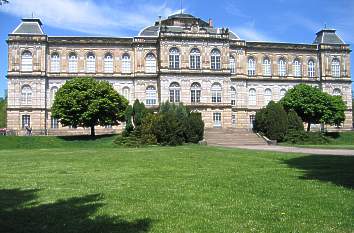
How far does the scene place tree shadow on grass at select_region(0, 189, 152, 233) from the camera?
388 inches

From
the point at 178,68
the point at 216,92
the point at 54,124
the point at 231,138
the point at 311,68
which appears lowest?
the point at 231,138

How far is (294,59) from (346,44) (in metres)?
10.4

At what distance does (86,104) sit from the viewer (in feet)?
198

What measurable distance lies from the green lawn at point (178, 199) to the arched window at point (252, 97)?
60.5 metres

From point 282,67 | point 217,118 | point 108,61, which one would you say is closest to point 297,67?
point 282,67

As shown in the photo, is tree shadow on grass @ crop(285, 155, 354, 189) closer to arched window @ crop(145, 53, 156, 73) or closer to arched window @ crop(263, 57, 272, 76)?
arched window @ crop(145, 53, 156, 73)

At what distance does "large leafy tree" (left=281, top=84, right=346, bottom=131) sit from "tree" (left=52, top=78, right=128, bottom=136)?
88.7 feet

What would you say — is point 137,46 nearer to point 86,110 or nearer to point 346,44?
point 86,110

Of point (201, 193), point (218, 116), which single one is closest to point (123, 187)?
point (201, 193)

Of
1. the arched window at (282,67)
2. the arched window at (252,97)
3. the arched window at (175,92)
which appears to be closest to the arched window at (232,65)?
the arched window at (252,97)

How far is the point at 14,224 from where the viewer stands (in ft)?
34.0

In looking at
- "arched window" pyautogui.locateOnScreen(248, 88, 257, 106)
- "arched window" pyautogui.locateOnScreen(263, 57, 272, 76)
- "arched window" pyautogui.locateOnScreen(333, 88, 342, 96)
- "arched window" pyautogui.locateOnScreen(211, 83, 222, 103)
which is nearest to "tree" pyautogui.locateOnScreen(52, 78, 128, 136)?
"arched window" pyautogui.locateOnScreen(211, 83, 222, 103)

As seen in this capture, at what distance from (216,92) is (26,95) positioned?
3136cm

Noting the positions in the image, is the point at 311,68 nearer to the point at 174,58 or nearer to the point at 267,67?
the point at 267,67
